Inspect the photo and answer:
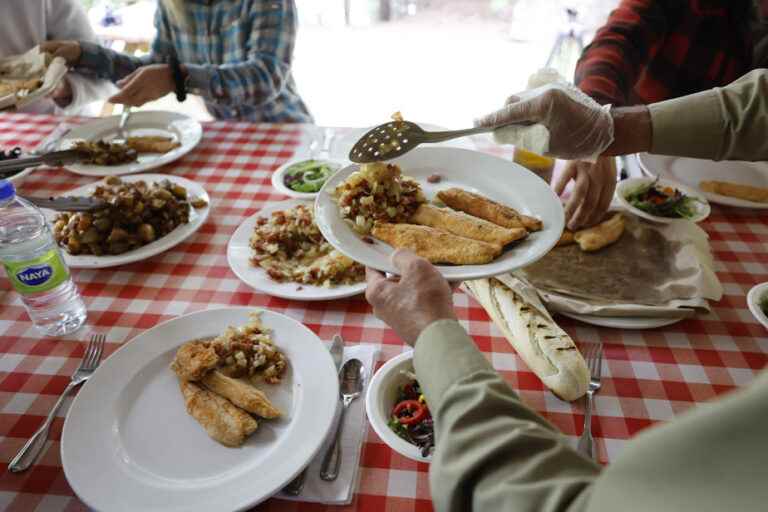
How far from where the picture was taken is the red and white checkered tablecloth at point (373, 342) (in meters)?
1.18

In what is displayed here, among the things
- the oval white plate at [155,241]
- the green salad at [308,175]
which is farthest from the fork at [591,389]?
the oval white plate at [155,241]

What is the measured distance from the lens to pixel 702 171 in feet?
7.72

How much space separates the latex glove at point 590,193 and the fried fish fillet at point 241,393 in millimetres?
1291

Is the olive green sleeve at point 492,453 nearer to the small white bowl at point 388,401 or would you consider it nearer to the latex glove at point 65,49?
the small white bowl at point 388,401

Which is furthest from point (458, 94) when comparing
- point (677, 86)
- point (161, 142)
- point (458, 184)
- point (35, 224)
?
point (35, 224)

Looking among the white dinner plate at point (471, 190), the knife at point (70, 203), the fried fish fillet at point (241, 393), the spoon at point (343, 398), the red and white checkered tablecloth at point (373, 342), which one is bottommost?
the red and white checkered tablecloth at point (373, 342)

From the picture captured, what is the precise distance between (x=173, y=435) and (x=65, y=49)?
112 inches

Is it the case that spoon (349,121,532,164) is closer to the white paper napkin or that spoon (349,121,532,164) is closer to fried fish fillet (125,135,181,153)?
the white paper napkin

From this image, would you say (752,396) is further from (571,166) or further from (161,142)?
(161,142)

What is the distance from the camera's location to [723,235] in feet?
6.54

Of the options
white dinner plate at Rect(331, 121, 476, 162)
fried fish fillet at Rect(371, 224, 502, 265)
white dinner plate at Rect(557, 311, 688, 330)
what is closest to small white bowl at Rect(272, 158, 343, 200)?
white dinner plate at Rect(331, 121, 476, 162)

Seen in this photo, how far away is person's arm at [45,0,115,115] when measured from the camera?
3.31 meters

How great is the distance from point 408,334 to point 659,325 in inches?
34.1

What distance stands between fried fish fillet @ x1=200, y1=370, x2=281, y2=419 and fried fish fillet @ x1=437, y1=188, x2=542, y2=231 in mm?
865
